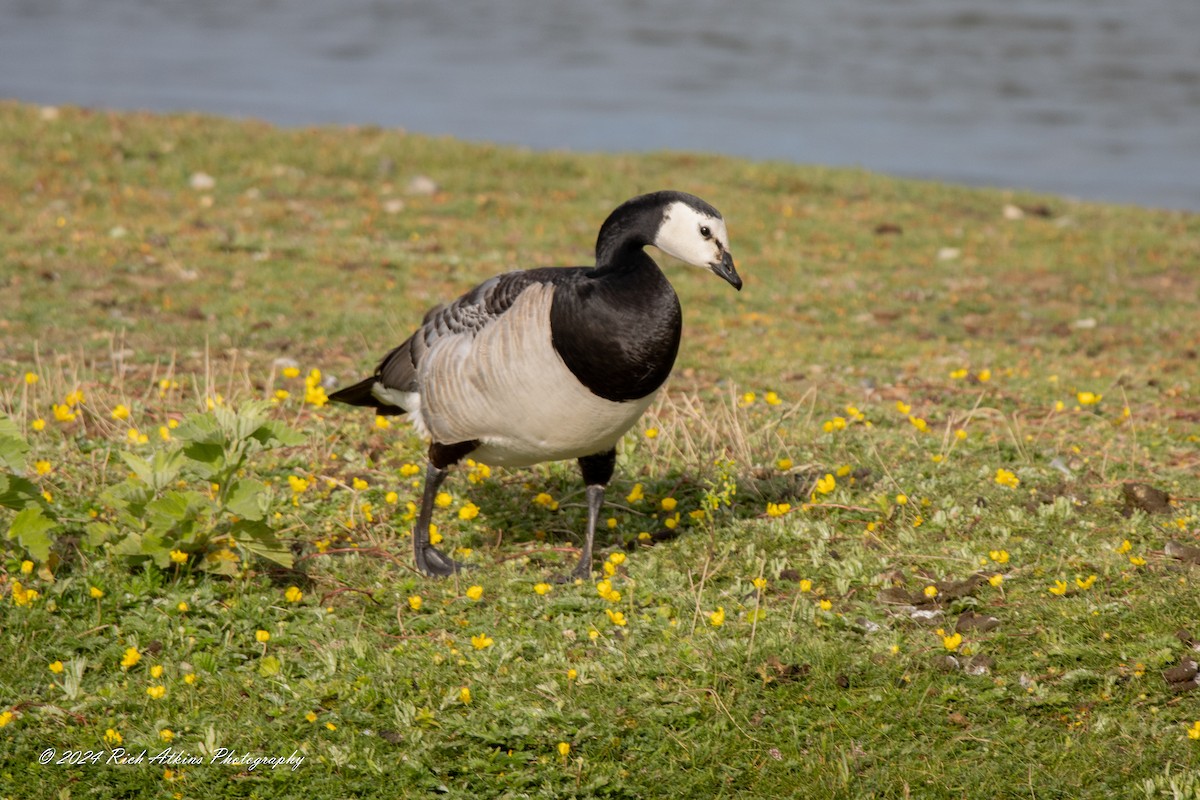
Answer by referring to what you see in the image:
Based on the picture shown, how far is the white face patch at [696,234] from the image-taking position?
593cm

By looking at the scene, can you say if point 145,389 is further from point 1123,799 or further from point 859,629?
point 1123,799

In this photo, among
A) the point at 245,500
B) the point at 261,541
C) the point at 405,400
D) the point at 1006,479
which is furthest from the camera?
the point at 1006,479

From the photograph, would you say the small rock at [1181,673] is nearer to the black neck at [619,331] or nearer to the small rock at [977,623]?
the small rock at [977,623]

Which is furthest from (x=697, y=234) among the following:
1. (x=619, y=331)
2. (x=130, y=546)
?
(x=130, y=546)

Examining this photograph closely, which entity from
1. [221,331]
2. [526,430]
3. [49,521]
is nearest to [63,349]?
[221,331]

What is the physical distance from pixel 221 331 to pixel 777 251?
662 cm

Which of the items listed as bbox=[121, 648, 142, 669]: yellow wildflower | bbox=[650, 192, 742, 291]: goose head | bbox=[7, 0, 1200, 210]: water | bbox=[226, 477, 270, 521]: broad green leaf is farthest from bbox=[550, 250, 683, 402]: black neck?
bbox=[7, 0, 1200, 210]: water

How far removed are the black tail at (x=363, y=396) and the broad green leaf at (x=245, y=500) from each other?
119 centimetres

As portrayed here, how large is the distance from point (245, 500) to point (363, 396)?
1.36m

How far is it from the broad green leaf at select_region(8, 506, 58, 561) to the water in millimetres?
20722

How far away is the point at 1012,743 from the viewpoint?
5270 millimetres

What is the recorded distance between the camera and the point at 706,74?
37688mm

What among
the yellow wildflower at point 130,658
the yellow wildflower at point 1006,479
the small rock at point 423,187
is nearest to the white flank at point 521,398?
the yellow wildflower at point 130,658

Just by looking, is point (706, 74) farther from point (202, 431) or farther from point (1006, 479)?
point (202, 431)
